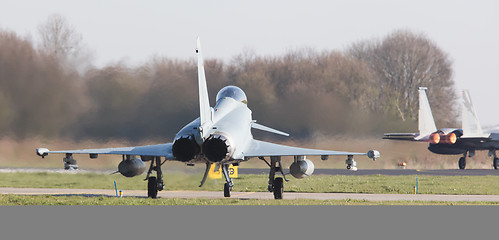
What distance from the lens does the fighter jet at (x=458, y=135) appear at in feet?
170

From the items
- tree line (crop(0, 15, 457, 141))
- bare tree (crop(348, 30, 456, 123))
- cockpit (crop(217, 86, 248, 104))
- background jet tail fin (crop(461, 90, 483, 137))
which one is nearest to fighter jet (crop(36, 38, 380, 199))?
cockpit (crop(217, 86, 248, 104))

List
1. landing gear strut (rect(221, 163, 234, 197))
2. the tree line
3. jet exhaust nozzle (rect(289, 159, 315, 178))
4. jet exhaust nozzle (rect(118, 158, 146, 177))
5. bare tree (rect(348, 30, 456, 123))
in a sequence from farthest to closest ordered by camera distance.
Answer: bare tree (rect(348, 30, 456, 123))
the tree line
landing gear strut (rect(221, 163, 234, 197))
jet exhaust nozzle (rect(289, 159, 315, 178))
jet exhaust nozzle (rect(118, 158, 146, 177))

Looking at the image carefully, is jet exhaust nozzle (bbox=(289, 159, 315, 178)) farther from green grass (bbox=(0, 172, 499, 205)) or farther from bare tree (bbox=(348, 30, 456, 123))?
bare tree (bbox=(348, 30, 456, 123))

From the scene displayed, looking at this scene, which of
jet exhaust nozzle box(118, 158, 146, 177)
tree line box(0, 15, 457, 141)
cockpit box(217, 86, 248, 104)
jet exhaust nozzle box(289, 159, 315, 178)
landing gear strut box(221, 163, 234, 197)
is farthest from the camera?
tree line box(0, 15, 457, 141)

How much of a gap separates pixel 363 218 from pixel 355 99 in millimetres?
28894

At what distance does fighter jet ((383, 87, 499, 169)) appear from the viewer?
51.7 metres

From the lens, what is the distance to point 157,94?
117 ft

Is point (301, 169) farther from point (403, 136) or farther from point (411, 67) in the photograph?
point (411, 67)

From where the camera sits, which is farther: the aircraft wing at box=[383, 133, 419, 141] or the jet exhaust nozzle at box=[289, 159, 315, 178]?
the aircraft wing at box=[383, 133, 419, 141]

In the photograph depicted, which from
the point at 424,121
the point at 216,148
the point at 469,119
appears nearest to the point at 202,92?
the point at 216,148

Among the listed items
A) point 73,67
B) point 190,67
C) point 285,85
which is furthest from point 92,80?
point 285,85

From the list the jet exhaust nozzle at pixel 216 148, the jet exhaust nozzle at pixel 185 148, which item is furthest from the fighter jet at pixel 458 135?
the jet exhaust nozzle at pixel 185 148

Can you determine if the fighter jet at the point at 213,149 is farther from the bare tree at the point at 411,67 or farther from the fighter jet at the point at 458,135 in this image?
the bare tree at the point at 411,67

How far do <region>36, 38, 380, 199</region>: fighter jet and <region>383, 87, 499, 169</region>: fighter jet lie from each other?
26.1 m
